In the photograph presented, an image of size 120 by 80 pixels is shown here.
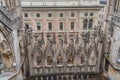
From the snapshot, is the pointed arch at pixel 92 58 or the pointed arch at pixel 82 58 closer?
the pointed arch at pixel 82 58

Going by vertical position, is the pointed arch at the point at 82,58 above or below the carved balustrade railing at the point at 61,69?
above

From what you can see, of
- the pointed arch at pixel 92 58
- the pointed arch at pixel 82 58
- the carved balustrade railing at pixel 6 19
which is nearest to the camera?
the carved balustrade railing at pixel 6 19

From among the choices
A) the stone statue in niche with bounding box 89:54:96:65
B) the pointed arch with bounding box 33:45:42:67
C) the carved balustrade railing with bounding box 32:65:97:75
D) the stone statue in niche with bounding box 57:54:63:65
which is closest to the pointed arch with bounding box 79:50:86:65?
the carved balustrade railing with bounding box 32:65:97:75

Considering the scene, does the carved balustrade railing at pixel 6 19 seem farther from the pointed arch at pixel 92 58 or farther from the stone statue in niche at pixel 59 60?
the pointed arch at pixel 92 58

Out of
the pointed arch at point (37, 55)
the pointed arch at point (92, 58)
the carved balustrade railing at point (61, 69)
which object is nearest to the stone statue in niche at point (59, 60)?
the carved balustrade railing at point (61, 69)

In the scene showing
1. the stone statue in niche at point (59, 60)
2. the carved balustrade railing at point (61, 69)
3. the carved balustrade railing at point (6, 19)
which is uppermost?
the carved balustrade railing at point (6, 19)

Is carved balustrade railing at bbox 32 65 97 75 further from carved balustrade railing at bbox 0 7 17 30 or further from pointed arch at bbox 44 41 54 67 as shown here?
Answer: carved balustrade railing at bbox 0 7 17 30

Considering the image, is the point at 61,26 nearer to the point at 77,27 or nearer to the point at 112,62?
the point at 77,27

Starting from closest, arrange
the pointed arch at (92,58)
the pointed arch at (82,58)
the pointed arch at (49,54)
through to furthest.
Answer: the pointed arch at (49,54), the pointed arch at (82,58), the pointed arch at (92,58)

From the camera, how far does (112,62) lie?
40.3 ft

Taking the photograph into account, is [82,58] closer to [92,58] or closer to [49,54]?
[92,58]

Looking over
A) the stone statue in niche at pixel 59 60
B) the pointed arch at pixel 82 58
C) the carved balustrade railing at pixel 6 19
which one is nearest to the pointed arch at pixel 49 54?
the stone statue in niche at pixel 59 60

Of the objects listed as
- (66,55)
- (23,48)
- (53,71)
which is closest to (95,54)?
(66,55)

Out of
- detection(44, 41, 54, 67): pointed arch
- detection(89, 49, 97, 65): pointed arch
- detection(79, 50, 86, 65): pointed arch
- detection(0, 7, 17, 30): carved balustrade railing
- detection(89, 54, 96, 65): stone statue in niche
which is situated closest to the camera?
detection(0, 7, 17, 30): carved balustrade railing
